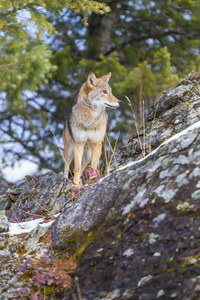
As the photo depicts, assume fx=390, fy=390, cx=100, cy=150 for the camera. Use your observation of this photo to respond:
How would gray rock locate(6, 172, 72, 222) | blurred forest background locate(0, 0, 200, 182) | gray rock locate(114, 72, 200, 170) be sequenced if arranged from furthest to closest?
1. blurred forest background locate(0, 0, 200, 182)
2. gray rock locate(114, 72, 200, 170)
3. gray rock locate(6, 172, 72, 222)

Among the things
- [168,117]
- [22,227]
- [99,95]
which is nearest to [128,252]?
[22,227]

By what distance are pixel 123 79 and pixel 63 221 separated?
39.4ft

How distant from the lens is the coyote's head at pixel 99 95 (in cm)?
786

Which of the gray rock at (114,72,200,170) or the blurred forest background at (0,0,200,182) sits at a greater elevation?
the gray rock at (114,72,200,170)

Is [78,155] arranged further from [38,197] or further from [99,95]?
[38,197]

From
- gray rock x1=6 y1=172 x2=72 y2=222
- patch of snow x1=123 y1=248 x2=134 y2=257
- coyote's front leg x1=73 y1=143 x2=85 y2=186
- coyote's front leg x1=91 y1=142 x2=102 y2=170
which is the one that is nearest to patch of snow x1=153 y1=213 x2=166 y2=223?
patch of snow x1=123 y1=248 x2=134 y2=257

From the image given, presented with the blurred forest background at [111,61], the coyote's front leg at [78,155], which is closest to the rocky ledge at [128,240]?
the coyote's front leg at [78,155]

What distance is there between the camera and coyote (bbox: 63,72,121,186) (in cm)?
794

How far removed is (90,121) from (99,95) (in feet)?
1.89

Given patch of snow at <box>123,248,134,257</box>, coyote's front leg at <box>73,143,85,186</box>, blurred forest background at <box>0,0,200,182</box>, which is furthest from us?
blurred forest background at <box>0,0,200,182</box>

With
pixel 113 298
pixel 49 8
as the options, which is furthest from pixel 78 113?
pixel 113 298

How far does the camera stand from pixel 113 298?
2.86 metres

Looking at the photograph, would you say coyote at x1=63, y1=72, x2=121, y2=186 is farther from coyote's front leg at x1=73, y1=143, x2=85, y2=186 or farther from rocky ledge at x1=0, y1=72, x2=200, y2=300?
rocky ledge at x1=0, y1=72, x2=200, y2=300

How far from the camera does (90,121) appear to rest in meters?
7.93
